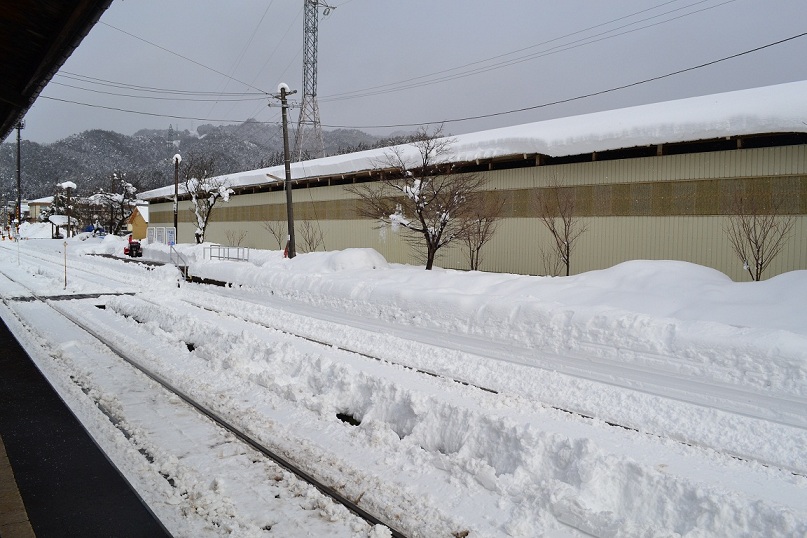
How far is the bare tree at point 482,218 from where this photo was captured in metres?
21.9

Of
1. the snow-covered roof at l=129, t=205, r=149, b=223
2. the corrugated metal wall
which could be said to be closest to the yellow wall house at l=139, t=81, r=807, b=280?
the corrugated metal wall

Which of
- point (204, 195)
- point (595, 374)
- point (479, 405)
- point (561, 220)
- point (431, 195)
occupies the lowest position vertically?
point (595, 374)

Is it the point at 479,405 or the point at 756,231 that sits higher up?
the point at 756,231

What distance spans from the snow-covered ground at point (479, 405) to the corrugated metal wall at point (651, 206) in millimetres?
3328

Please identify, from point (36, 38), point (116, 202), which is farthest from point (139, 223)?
point (36, 38)

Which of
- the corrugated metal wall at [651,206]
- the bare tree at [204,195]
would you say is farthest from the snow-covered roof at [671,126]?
the bare tree at [204,195]

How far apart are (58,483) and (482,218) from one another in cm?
1862

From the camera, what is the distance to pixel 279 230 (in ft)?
119

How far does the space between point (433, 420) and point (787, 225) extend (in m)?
14.0

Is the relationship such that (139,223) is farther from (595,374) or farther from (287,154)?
(595,374)

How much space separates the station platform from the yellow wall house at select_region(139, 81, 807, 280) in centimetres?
1688

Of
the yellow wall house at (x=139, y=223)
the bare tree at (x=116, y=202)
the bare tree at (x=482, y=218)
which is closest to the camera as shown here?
the bare tree at (x=482, y=218)

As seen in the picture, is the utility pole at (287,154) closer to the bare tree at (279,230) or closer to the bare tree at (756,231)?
the bare tree at (279,230)

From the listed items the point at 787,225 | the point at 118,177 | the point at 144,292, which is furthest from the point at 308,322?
the point at 118,177
